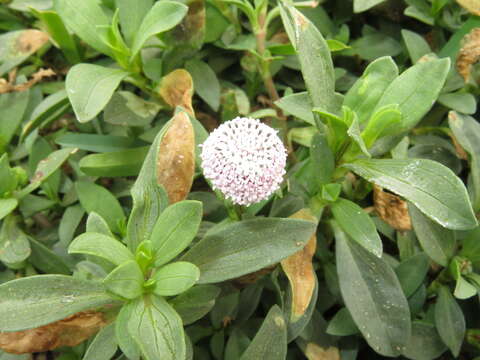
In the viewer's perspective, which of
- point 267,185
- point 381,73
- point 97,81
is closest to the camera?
point 267,185

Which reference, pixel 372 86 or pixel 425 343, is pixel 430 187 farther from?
pixel 425 343

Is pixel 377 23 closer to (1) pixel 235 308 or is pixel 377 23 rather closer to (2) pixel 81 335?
(1) pixel 235 308

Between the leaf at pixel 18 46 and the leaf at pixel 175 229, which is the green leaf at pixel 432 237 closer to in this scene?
the leaf at pixel 175 229

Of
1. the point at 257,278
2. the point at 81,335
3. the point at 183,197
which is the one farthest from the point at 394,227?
the point at 81,335

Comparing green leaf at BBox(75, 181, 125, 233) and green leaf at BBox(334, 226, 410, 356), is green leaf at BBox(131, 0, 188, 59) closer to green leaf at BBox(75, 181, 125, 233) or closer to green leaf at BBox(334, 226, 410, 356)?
green leaf at BBox(75, 181, 125, 233)

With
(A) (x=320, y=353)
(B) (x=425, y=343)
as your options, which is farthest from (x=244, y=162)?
(B) (x=425, y=343)

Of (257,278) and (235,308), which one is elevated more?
(257,278)

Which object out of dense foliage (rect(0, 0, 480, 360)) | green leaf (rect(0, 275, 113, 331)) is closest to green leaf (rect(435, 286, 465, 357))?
dense foliage (rect(0, 0, 480, 360))
